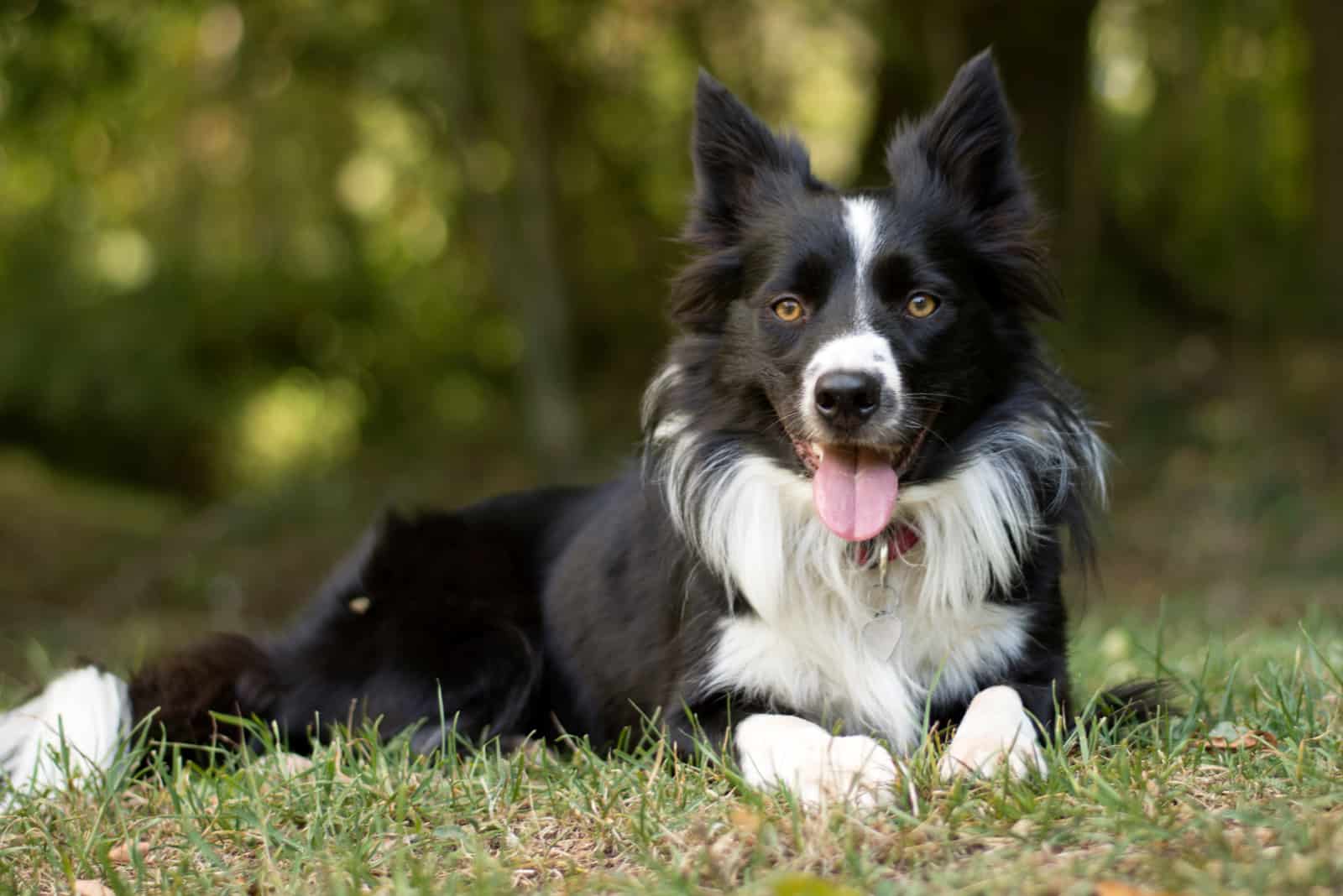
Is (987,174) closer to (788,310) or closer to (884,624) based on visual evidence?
(788,310)

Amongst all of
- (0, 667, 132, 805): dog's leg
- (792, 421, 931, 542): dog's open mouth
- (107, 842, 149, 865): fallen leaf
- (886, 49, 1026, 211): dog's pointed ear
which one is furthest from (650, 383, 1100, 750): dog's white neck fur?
(0, 667, 132, 805): dog's leg

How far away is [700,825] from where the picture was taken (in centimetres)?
300

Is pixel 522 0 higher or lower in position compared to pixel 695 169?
higher

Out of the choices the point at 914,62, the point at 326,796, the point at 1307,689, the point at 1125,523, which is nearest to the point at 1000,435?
the point at 1307,689

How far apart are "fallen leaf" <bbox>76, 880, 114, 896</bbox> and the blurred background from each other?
246 inches

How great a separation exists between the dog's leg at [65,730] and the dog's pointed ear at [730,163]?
7.41 feet

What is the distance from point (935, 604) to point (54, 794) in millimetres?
2463

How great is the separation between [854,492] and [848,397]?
0.31 m

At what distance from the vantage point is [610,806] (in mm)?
3297

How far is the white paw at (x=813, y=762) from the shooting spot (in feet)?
10.2

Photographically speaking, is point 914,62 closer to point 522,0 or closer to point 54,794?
point 522,0

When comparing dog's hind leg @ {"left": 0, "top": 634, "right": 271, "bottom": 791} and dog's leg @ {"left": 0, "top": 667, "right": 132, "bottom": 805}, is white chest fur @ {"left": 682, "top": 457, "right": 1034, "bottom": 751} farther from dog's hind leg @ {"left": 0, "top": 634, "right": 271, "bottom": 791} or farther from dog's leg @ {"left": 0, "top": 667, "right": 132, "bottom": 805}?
dog's leg @ {"left": 0, "top": 667, "right": 132, "bottom": 805}

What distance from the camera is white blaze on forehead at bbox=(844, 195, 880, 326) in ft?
12.1

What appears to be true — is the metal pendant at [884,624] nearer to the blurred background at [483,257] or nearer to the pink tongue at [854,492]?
the pink tongue at [854,492]
